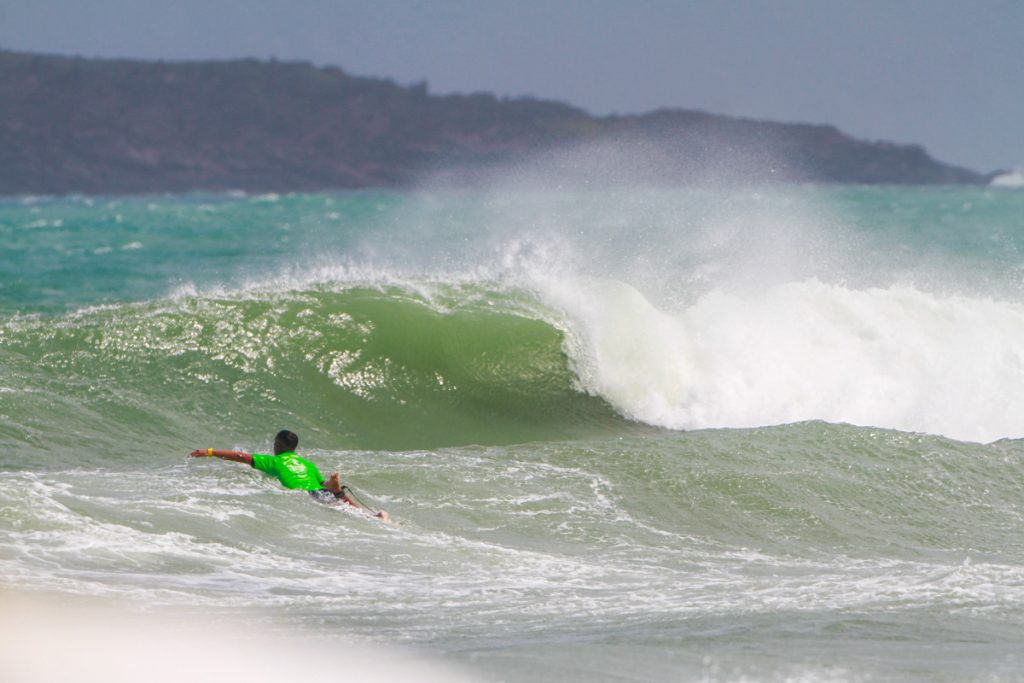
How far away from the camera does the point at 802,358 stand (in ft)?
54.3

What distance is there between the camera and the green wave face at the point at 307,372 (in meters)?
13.5

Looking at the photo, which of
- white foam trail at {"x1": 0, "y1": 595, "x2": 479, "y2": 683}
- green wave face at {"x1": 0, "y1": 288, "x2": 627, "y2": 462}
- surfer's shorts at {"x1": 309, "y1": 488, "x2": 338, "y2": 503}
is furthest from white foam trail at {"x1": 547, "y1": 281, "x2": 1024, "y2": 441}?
white foam trail at {"x1": 0, "y1": 595, "x2": 479, "y2": 683}

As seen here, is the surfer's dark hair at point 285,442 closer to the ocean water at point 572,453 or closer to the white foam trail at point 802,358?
the ocean water at point 572,453

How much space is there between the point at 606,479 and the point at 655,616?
361 centimetres

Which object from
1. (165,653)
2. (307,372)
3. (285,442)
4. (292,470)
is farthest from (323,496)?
(307,372)

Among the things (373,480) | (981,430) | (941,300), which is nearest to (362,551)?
(373,480)

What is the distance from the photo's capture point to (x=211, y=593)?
24.5 feet

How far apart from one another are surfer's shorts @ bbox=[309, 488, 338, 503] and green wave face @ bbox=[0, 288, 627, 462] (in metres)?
3.34

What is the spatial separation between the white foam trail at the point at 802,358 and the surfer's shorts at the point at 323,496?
5928 millimetres

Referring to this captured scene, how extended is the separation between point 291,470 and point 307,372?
5019 millimetres

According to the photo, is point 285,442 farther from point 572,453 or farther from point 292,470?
point 572,453

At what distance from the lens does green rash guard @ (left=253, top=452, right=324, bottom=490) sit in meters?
9.95

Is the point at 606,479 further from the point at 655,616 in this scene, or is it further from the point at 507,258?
the point at 507,258

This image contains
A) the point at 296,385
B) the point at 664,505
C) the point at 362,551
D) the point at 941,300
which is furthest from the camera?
the point at 941,300
